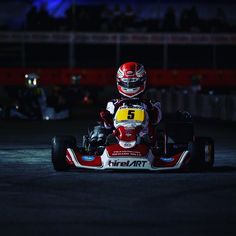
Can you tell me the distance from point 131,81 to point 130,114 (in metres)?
0.63

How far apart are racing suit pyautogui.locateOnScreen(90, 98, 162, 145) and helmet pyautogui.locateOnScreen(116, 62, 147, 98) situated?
102 millimetres

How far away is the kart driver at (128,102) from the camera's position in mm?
12062

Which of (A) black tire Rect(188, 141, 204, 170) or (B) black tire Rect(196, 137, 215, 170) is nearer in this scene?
(A) black tire Rect(188, 141, 204, 170)

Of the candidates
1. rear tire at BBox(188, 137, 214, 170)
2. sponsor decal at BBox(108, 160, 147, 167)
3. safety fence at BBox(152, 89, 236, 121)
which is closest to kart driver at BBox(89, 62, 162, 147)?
rear tire at BBox(188, 137, 214, 170)

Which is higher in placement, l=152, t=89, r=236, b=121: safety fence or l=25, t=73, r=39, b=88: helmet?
l=25, t=73, r=39, b=88: helmet

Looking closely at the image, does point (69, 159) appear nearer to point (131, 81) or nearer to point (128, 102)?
point (128, 102)

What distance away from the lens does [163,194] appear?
9.16 meters

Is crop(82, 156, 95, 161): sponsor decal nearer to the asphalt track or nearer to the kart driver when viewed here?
the asphalt track

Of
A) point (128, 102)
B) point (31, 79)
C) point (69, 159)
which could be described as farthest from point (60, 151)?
point (31, 79)

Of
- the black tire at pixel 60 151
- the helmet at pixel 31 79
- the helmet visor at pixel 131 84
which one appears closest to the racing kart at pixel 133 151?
the black tire at pixel 60 151

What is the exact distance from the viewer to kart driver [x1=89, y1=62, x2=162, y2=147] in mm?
12062

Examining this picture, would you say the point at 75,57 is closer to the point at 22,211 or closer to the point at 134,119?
the point at 134,119

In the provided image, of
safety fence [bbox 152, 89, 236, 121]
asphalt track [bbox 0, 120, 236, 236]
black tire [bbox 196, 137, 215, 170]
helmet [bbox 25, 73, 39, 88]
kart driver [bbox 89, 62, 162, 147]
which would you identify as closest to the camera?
asphalt track [bbox 0, 120, 236, 236]

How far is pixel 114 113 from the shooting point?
1207 centimetres
